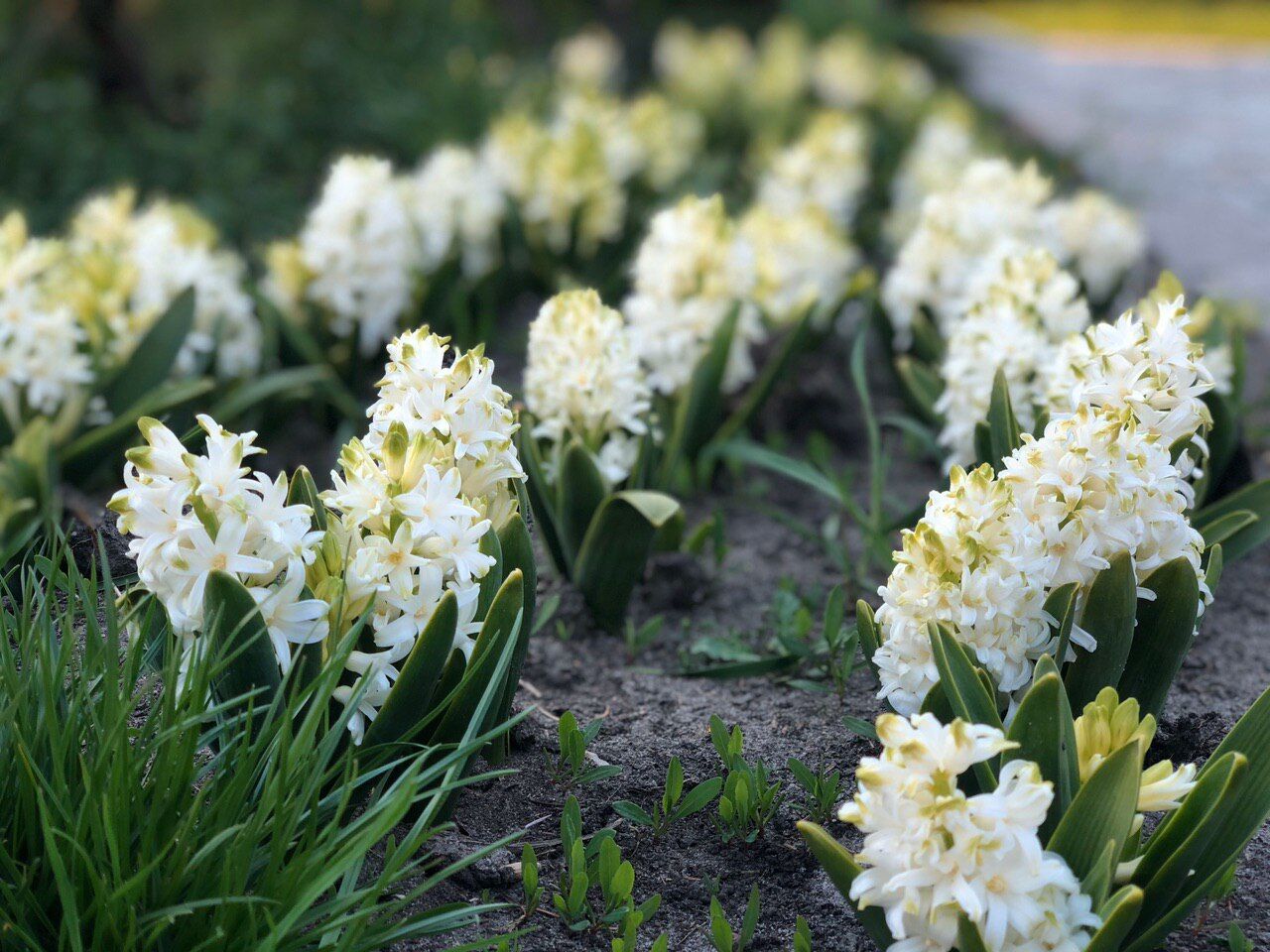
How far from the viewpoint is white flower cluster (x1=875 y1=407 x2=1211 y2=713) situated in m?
1.81

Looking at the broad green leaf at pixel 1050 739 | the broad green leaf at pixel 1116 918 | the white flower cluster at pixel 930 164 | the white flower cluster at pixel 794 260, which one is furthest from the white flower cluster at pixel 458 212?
the broad green leaf at pixel 1116 918

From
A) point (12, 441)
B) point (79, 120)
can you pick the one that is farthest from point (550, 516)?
point (79, 120)

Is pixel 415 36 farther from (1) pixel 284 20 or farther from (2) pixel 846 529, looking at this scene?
(2) pixel 846 529

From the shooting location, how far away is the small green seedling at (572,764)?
207 cm

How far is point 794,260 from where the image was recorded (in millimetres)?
4047

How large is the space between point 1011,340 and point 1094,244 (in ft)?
5.04

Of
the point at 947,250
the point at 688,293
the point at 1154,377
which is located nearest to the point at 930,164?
the point at 947,250

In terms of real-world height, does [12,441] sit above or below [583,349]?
below

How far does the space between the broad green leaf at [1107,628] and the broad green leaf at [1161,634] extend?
5 centimetres

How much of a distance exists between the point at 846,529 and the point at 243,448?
6.19ft

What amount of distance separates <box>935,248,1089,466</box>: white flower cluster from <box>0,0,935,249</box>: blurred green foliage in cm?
355

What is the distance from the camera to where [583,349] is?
2.70 m

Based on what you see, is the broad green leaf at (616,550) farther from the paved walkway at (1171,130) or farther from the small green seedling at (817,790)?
the paved walkway at (1171,130)

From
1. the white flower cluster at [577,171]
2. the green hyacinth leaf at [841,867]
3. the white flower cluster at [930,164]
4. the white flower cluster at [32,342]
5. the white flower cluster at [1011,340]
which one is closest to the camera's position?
the green hyacinth leaf at [841,867]
